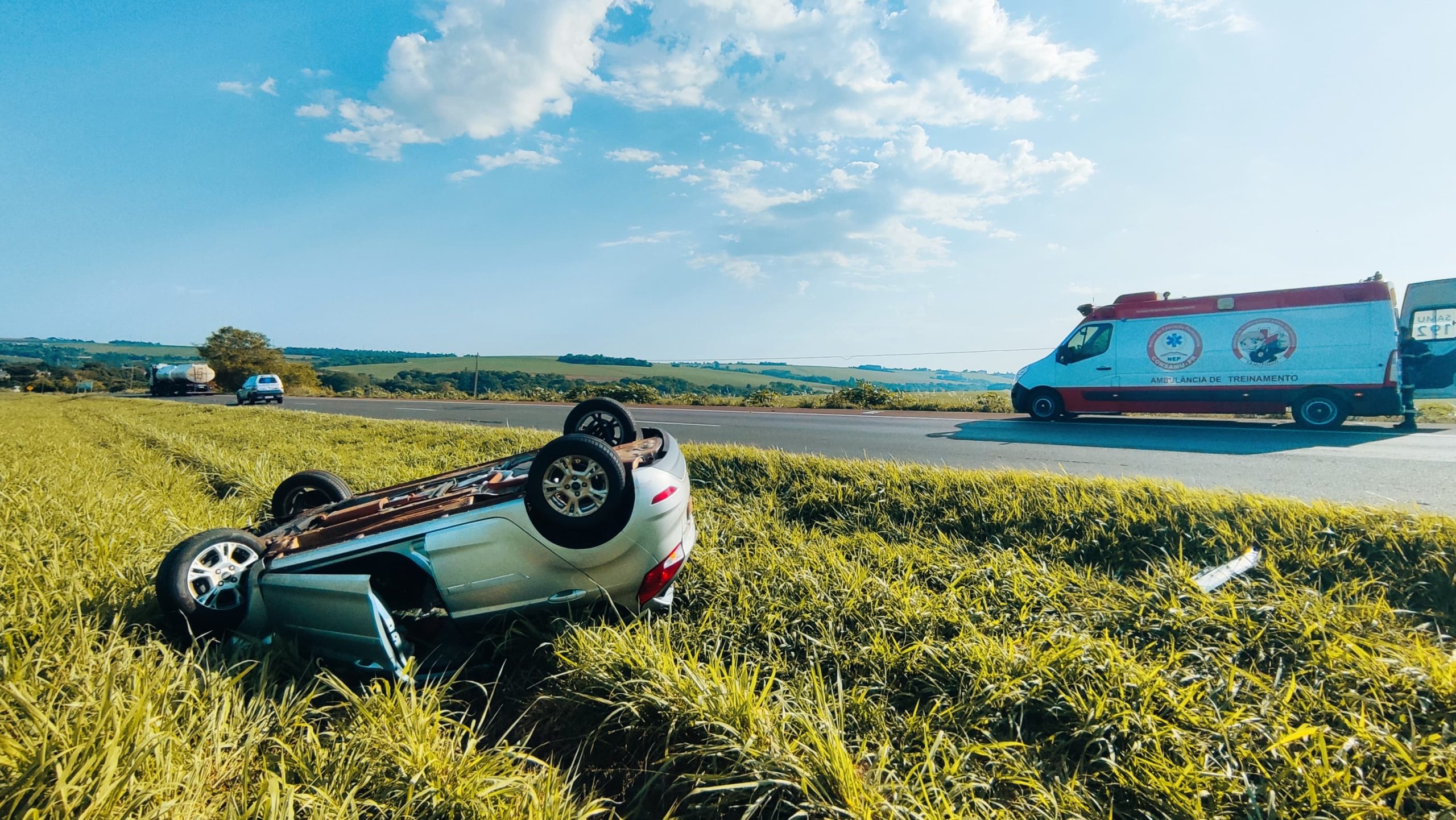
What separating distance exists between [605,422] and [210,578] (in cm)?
226

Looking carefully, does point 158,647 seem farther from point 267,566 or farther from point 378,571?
point 378,571

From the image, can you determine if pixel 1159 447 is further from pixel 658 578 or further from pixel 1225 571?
pixel 658 578

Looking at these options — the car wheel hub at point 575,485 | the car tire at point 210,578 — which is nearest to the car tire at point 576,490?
the car wheel hub at point 575,485

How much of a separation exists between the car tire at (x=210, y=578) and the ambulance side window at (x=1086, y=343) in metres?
13.5

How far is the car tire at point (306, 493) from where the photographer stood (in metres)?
4.11

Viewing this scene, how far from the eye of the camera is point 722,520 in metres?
4.79

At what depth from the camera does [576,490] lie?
2840mm

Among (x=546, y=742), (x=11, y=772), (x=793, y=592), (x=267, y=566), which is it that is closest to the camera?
(x=11, y=772)

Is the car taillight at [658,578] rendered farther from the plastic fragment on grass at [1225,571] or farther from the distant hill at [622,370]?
the distant hill at [622,370]

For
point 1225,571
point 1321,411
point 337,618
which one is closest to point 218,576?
point 337,618

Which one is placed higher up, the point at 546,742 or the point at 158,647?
the point at 158,647

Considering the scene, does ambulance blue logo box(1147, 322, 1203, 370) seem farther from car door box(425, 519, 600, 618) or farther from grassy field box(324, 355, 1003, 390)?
grassy field box(324, 355, 1003, 390)

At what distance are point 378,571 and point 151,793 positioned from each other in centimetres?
140

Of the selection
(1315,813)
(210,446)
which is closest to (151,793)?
(1315,813)
